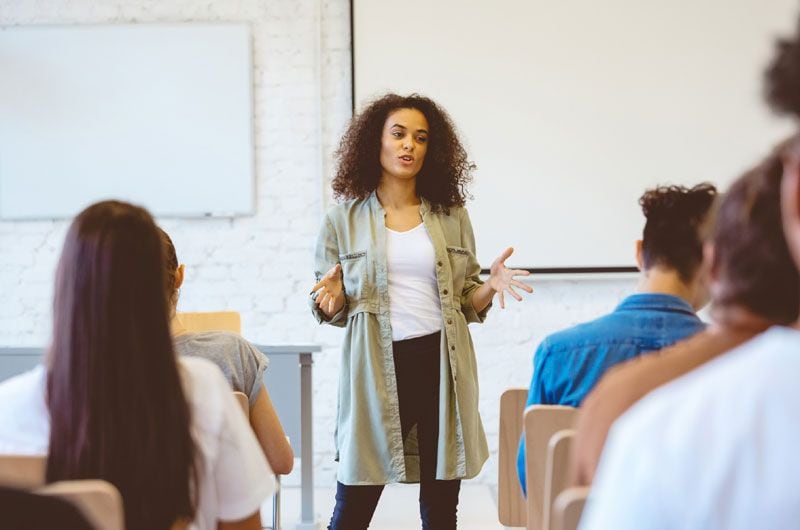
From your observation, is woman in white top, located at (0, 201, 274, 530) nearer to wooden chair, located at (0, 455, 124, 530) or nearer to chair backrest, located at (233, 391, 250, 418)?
wooden chair, located at (0, 455, 124, 530)

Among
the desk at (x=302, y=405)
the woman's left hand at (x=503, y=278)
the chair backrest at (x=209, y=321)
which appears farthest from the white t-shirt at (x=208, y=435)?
the desk at (x=302, y=405)

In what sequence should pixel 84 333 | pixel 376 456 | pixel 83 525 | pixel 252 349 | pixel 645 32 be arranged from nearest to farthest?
pixel 83 525
pixel 84 333
pixel 252 349
pixel 376 456
pixel 645 32

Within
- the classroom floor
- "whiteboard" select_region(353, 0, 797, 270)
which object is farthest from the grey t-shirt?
"whiteboard" select_region(353, 0, 797, 270)

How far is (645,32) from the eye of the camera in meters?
3.85

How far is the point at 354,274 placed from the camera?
240 centimetres

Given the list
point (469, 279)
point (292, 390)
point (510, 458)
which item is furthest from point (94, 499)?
point (292, 390)

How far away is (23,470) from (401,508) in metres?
2.70

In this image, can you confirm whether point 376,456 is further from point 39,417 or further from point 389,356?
point 39,417

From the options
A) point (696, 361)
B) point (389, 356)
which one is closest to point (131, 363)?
point (696, 361)

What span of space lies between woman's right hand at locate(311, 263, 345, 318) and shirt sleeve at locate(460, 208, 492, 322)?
337mm

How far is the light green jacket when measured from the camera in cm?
232

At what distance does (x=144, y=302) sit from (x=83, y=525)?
0.41 metres

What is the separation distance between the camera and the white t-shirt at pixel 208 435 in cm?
116

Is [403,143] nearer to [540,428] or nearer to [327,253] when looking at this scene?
[327,253]
